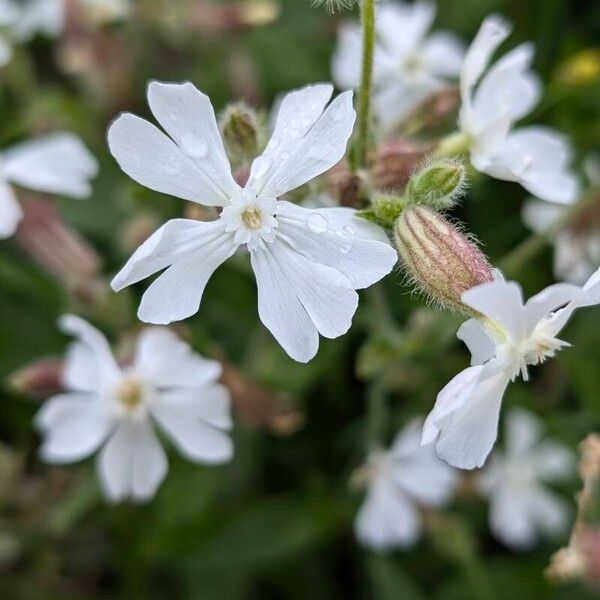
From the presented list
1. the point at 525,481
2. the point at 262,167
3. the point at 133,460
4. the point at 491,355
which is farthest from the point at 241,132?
the point at 525,481

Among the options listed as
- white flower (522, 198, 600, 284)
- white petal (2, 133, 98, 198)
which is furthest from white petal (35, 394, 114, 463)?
white flower (522, 198, 600, 284)

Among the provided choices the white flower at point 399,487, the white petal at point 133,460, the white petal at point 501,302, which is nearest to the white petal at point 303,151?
the white petal at point 501,302

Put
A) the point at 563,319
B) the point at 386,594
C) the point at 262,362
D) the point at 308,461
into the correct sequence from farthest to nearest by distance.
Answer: the point at 308,461, the point at 386,594, the point at 262,362, the point at 563,319

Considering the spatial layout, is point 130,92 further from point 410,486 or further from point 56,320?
point 410,486

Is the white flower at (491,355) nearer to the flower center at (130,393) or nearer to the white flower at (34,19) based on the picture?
the flower center at (130,393)

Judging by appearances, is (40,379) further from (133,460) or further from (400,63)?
(400,63)

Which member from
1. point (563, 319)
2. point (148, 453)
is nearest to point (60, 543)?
point (148, 453)
